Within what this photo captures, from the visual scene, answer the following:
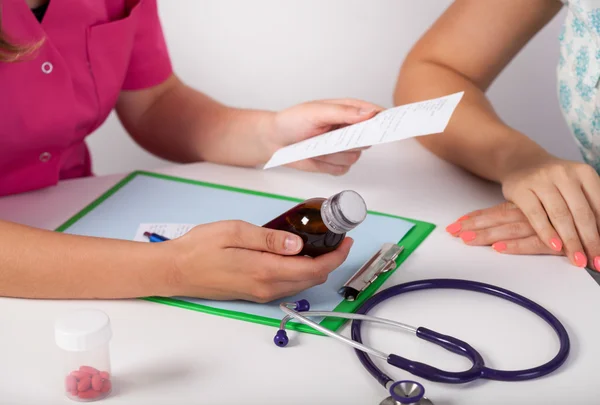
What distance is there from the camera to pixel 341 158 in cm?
123

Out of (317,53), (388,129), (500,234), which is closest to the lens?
(388,129)

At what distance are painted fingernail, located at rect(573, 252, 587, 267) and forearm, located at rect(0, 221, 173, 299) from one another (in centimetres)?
52

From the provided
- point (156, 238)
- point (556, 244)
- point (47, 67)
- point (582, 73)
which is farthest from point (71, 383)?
point (582, 73)

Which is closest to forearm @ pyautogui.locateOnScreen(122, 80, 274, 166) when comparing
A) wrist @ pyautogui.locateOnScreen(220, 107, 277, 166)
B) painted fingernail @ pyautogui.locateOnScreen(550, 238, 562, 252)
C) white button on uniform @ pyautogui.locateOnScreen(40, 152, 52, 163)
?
wrist @ pyautogui.locateOnScreen(220, 107, 277, 166)

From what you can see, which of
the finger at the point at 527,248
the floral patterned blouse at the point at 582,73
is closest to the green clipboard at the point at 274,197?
the finger at the point at 527,248

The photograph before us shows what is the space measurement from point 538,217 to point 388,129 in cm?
26

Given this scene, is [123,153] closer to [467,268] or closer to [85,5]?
[85,5]

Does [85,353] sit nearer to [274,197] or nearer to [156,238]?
[156,238]

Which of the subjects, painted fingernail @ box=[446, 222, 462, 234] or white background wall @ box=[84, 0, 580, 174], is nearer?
painted fingernail @ box=[446, 222, 462, 234]

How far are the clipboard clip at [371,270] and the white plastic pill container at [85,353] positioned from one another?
0.97ft

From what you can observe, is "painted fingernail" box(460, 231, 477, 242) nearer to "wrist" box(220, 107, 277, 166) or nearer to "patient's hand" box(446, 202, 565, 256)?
"patient's hand" box(446, 202, 565, 256)

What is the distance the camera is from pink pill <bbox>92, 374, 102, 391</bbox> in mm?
794

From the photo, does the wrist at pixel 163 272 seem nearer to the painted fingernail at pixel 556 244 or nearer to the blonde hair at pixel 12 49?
the blonde hair at pixel 12 49

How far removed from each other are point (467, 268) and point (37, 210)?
2.01 feet
